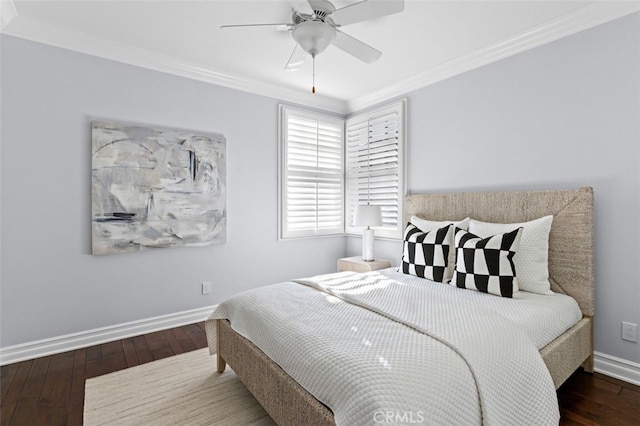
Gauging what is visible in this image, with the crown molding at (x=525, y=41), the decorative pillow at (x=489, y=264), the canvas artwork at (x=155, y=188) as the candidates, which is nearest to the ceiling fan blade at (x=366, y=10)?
the crown molding at (x=525, y=41)

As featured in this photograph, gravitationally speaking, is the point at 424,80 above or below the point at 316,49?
above

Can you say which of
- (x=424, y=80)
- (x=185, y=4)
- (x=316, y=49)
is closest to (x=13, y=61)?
(x=185, y=4)

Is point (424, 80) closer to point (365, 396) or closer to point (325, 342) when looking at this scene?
point (325, 342)

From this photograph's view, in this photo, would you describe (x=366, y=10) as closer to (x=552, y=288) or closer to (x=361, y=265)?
(x=552, y=288)

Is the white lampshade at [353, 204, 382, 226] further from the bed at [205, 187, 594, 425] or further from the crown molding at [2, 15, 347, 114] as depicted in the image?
the crown molding at [2, 15, 347, 114]

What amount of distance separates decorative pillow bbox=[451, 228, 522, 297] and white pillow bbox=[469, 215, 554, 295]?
0.43 ft

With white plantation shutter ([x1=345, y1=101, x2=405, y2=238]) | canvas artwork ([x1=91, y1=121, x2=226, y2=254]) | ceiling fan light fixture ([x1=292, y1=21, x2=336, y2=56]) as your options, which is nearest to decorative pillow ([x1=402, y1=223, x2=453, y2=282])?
white plantation shutter ([x1=345, y1=101, x2=405, y2=238])

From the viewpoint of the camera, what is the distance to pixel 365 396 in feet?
3.65

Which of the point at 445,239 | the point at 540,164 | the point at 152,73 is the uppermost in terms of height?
the point at 152,73

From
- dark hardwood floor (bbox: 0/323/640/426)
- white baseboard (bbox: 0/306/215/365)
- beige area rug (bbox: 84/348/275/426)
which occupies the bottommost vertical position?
beige area rug (bbox: 84/348/275/426)

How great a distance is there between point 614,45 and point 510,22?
2.23ft

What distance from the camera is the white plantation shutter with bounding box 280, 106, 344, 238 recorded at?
3908 millimetres

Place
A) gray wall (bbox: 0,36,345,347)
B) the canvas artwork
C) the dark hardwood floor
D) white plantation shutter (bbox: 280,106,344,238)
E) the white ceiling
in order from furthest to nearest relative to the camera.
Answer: white plantation shutter (bbox: 280,106,344,238)
the canvas artwork
gray wall (bbox: 0,36,345,347)
the white ceiling
the dark hardwood floor

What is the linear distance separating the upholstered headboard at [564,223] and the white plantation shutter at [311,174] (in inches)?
76.4
